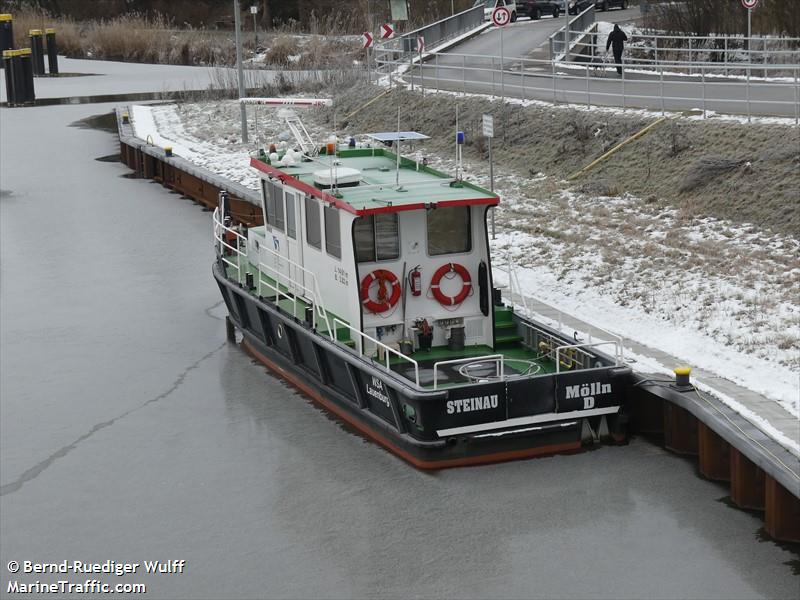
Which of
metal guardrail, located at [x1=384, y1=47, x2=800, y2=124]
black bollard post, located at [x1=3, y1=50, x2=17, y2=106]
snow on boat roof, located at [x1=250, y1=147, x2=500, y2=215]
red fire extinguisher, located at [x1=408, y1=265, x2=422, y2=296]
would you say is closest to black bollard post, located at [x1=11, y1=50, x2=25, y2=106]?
black bollard post, located at [x1=3, y1=50, x2=17, y2=106]

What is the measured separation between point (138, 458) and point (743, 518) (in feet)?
22.9

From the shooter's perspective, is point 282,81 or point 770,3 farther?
point 282,81

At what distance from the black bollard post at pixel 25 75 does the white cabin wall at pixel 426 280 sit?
3586 cm

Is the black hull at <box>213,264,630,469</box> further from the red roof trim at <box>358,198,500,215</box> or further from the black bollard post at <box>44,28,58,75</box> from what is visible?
the black bollard post at <box>44,28,58,75</box>

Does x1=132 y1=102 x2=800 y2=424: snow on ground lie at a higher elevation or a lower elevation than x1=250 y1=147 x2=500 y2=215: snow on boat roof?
lower

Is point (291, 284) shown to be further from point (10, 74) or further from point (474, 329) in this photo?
point (10, 74)

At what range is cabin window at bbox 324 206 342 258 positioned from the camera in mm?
15617

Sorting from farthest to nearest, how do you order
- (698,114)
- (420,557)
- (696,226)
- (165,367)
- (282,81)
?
(282,81) < (698,114) < (696,226) < (165,367) < (420,557)

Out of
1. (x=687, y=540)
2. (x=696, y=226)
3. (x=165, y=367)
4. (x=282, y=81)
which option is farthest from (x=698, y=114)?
(x=282, y=81)

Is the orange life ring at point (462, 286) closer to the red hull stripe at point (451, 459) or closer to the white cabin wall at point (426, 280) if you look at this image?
the white cabin wall at point (426, 280)

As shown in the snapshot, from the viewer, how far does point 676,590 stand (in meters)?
11.4

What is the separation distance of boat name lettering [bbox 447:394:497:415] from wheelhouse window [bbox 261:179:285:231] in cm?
501

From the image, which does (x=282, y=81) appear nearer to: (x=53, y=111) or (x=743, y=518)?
(x=53, y=111)

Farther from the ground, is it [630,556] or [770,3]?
[770,3]
